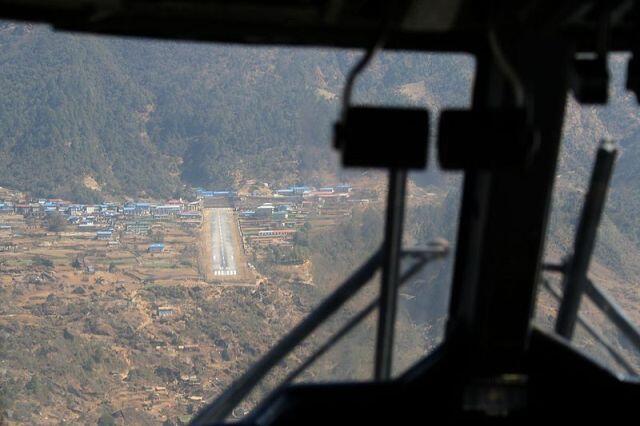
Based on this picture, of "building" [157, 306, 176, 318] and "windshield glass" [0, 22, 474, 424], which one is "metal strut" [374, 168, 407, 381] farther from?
"building" [157, 306, 176, 318]

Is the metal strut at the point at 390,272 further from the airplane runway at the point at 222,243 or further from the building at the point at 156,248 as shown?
the building at the point at 156,248

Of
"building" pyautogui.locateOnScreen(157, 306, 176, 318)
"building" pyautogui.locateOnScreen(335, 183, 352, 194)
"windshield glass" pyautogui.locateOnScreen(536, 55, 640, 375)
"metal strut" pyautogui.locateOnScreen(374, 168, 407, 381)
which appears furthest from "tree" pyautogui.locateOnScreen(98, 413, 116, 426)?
"metal strut" pyautogui.locateOnScreen(374, 168, 407, 381)

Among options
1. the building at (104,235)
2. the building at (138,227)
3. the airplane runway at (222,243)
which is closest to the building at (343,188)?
the airplane runway at (222,243)

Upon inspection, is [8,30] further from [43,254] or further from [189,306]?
[189,306]

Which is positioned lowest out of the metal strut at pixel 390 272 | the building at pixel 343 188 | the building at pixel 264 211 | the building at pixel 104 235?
the building at pixel 104 235

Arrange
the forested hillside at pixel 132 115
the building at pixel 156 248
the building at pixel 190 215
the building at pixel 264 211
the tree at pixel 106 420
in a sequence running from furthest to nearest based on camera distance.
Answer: the building at pixel 156 248
the building at pixel 190 215
the forested hillside at pixel 132 115
the building at pixel 264 211
the tree at pixel 106 420

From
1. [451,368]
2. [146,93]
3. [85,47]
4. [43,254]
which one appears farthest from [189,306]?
[451,368]

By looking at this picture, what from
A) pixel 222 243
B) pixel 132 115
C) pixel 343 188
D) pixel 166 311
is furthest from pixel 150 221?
pixel 343 188

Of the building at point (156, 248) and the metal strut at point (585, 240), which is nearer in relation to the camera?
the metal strut at point (585, 240)
